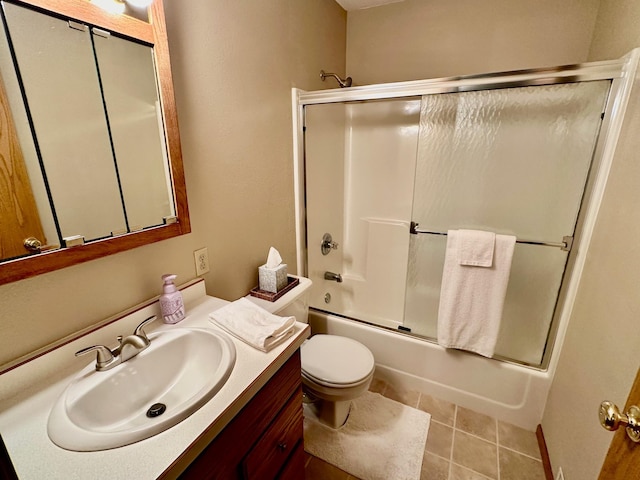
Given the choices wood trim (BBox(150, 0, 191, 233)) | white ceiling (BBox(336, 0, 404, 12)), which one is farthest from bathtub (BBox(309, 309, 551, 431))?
white ceiling (BBox(336, 0, 404, 12))

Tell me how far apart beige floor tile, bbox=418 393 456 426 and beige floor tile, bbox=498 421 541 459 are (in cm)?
25

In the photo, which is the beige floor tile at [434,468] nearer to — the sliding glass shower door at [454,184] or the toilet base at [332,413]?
the toilet base at [332,413]

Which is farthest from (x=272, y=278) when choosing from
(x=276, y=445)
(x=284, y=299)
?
(x=276, y=445)

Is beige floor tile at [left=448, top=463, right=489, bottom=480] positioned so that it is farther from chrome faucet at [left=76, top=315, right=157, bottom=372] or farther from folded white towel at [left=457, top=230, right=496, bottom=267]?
chrome faucet at [left=76, top=315, right=157, bottom=372]

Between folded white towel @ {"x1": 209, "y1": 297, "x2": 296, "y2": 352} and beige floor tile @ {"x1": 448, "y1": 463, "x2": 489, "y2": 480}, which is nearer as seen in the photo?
folded white towel @ {"x1": 209, "y1": 297, "x2": 296, "y2": 352}

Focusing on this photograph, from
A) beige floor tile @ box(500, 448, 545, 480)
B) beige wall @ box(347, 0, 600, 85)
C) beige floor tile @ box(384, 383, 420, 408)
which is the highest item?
beige wall @ box(347, 0, 600, 85)

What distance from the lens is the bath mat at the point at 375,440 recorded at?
140 cm

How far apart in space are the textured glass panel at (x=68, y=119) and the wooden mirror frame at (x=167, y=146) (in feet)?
0.12

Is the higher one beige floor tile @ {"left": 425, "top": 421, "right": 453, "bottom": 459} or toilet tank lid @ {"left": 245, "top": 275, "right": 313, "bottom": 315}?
toilet tank lid @ {"left": 245, "top": 275, "right": 313, "bottom": 315}

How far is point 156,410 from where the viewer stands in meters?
0.81

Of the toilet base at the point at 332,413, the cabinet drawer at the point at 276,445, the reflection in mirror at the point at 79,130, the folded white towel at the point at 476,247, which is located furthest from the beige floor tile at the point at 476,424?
the reflection in mirror at the point at 79,130

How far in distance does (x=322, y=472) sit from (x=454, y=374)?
3.04ft

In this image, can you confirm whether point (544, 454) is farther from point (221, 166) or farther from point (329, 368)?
point (221, 166)

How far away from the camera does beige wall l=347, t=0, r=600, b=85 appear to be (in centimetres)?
167
